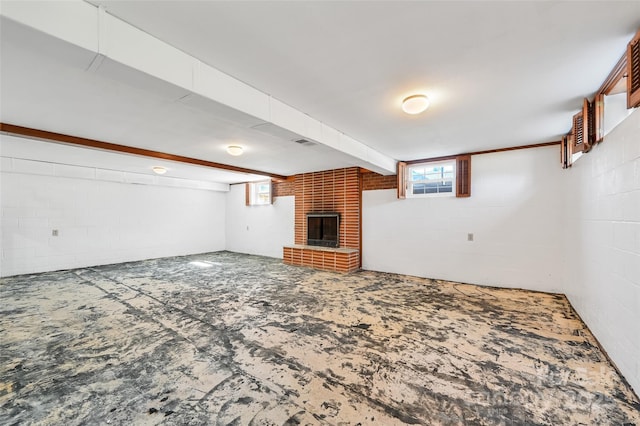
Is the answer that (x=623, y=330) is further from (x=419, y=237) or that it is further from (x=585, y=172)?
(x=419, y=237)

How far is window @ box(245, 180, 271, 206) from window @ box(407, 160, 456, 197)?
503 centimetres

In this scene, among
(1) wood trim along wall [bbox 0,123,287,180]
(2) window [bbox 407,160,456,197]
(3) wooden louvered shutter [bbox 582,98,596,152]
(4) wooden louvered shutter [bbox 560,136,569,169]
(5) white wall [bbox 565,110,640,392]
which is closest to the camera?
(5) white wall [bbox 565,110,640,392]

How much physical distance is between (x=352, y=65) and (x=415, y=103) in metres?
0.90

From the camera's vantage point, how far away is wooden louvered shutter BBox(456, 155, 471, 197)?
5027 millimetres

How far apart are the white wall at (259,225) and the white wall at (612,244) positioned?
20.6 feet

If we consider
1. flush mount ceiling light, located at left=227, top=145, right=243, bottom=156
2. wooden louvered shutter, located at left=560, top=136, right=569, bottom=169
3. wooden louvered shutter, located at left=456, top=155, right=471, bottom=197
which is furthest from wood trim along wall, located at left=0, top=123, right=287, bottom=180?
wooden louvered shutter, located at left=560, top=136, right=569, bottom=169

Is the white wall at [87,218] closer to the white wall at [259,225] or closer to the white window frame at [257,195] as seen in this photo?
the white wall at [259,225]

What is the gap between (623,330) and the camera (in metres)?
2.12

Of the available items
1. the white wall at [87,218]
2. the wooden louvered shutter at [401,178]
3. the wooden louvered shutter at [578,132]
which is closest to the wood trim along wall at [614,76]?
the wooden louvered shutter at [578,132]

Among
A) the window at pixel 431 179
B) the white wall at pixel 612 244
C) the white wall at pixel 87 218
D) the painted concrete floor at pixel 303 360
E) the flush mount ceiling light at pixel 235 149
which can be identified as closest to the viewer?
the painted concrete floor at pixel 303 360

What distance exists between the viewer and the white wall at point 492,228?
14.3 feet

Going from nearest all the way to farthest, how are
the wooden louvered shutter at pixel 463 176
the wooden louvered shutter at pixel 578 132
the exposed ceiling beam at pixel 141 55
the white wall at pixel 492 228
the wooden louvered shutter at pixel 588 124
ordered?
the exposed ceiling beam at pixel 141 55
the wooden louvered shutter at pixel 588 124
the wooden louvered shutter at pixel 578 132
the white wall at pixel 492 228
the wooden louvered shutter at pixel 463 176

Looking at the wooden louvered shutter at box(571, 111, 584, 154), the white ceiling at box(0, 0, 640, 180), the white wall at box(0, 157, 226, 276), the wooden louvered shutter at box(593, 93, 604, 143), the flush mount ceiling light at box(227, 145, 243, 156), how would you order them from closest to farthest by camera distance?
the white ceiling at box(0, 0, 640, 180)
the wooden louvered shutter at box(593, 93, 604, 143)
the wooden louvered shutter at box(571, 111, 584, 154)
the flush mount ceiling light at box(227, 145, 243, 156)
the white wall at box(0, 157, 226, 276)

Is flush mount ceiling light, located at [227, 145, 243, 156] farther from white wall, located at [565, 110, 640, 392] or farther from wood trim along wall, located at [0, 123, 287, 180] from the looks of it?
white wall, located at [565, 110, 640, 392]
